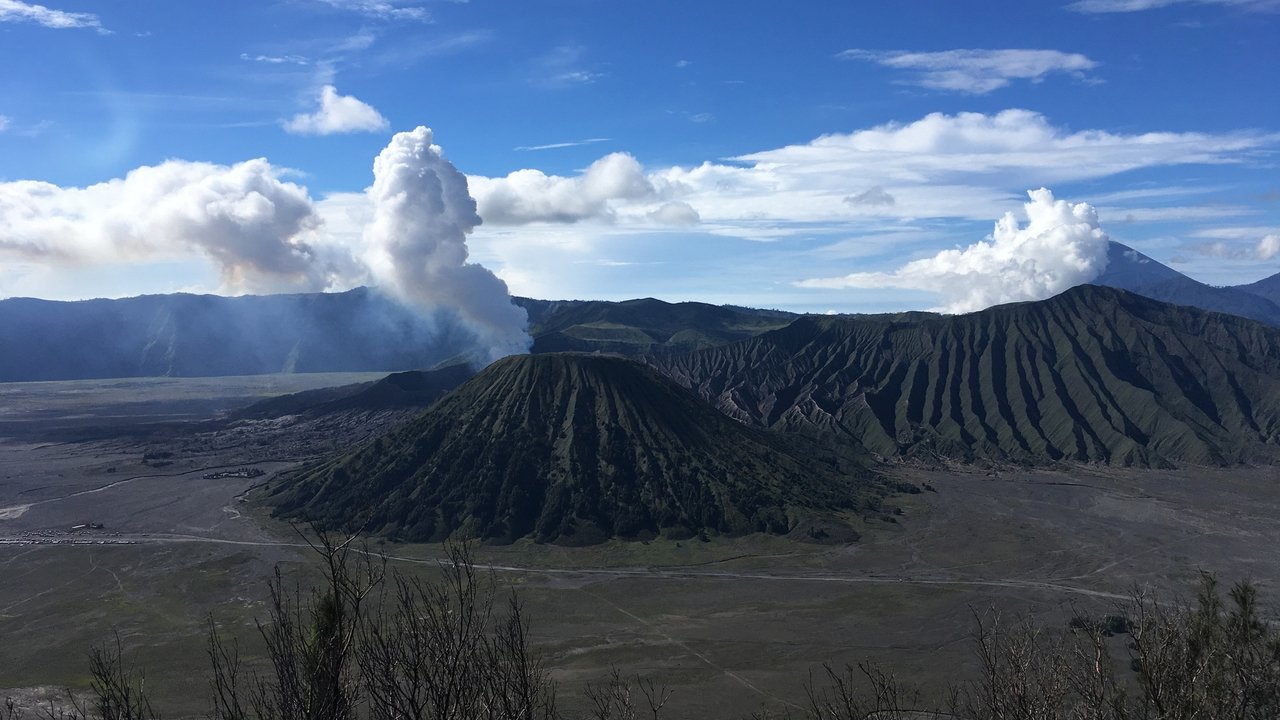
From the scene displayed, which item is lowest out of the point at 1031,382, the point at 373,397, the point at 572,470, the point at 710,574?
the point at 710,574

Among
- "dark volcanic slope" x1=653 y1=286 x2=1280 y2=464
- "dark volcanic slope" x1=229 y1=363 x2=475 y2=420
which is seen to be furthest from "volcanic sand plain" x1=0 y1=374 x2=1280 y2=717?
"dark volcanic slope" x1=229 y1=363 x2=475 y2=420

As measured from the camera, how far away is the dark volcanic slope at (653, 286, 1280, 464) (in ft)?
394

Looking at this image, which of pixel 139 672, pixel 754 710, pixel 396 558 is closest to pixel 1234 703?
pixel 754 710

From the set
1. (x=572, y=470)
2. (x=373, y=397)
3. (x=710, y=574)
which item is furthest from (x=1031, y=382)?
(x=373, y=397)

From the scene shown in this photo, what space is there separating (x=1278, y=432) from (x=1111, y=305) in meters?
40.4

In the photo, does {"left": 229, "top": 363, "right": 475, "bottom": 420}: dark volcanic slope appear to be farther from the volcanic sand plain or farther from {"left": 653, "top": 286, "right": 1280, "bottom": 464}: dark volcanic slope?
{"left": 653, "top": 286, "right": 1280, "bottom": 464}: dark volcanic slope

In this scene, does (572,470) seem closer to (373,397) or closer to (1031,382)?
(373,397)

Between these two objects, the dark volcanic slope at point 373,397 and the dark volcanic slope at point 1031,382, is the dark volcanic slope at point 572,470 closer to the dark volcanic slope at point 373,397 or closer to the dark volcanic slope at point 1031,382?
the dark volcanic slope at point 1031,382

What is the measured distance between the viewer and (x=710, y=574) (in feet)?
217

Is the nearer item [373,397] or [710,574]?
[710,574]

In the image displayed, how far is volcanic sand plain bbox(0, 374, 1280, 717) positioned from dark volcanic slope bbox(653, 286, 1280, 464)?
13.4 metres

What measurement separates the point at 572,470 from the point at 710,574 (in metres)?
24.9

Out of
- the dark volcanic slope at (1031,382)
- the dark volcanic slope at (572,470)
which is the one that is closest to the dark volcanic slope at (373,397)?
the dark volcanic slope at (1031,382)

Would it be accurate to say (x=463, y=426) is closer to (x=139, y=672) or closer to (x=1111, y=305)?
(x=139, y=672)
